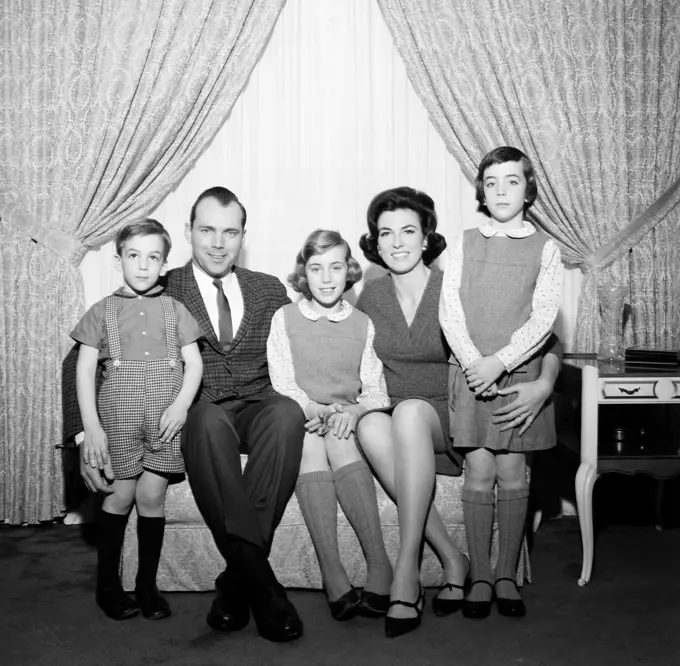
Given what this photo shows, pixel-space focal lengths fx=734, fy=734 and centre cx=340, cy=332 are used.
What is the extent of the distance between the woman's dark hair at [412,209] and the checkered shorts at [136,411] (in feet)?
2.77

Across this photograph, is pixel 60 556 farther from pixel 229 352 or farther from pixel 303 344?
pixel 303 344

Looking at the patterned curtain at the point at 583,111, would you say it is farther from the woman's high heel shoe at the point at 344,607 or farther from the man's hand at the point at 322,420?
the woman's high heel shoe at the point at 344,607

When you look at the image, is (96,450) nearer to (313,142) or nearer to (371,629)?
(371,629)

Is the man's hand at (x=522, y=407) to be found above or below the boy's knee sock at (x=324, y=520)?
above

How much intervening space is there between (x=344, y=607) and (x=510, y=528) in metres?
0.55

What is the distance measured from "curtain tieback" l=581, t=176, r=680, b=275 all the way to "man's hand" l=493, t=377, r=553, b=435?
43.0 inches

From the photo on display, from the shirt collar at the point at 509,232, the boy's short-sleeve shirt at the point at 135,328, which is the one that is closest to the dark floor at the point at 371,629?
the boy's short-sleeve shirt at the point at 135,328

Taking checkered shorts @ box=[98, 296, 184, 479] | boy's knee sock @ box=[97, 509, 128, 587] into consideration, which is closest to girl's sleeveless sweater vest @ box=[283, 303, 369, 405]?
checkered shorts @ box=[98, 296, 184, 479]

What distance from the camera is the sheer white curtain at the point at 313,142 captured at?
10.2 feet

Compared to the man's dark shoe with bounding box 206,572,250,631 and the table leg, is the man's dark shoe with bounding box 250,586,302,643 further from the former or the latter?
the table leg

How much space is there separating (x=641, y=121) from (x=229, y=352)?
2.02 metres

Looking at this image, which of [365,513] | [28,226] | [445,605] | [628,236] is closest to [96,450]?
[365,513]

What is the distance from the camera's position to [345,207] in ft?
10.4

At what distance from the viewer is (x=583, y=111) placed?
3.09 m
